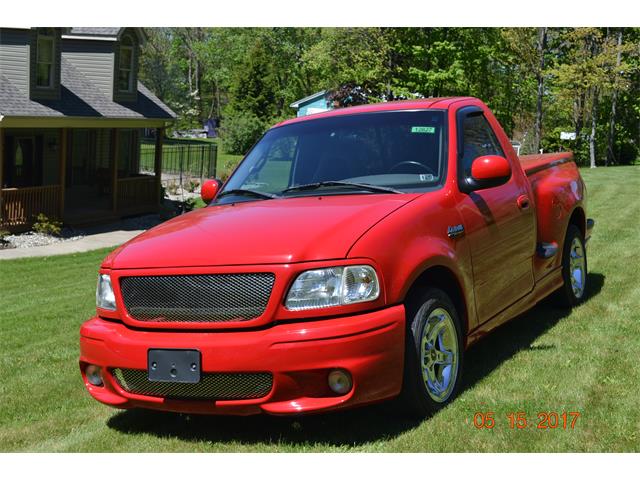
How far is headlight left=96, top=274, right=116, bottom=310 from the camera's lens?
4.88 metres

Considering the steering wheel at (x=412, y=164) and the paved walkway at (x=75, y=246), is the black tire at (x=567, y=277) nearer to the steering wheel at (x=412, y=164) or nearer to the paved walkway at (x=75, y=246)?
the steering wheel at (x=412, y=164)

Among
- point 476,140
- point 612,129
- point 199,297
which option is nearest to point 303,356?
point 199,297

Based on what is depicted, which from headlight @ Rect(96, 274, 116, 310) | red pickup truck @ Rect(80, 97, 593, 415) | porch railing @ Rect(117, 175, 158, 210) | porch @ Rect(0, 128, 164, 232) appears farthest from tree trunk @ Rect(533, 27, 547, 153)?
headlight @ Rect(96, 274, 116, 310)

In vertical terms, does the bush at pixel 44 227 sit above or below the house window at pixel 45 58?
below

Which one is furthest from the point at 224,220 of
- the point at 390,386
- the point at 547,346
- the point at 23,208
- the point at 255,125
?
the point at 255,125

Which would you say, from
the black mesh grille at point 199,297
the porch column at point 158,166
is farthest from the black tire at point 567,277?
the porch column at point 158,166

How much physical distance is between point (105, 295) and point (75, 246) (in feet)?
50.4

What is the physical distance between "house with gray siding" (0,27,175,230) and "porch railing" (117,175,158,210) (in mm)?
31

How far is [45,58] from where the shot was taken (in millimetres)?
22906

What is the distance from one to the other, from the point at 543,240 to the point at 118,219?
19304mm

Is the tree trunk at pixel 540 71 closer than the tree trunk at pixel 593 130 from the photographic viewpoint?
Yes

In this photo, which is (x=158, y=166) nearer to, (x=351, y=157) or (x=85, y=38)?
(x=85, y=38)

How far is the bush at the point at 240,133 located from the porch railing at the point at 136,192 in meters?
32.7

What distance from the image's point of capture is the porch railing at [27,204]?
20.5 meters
